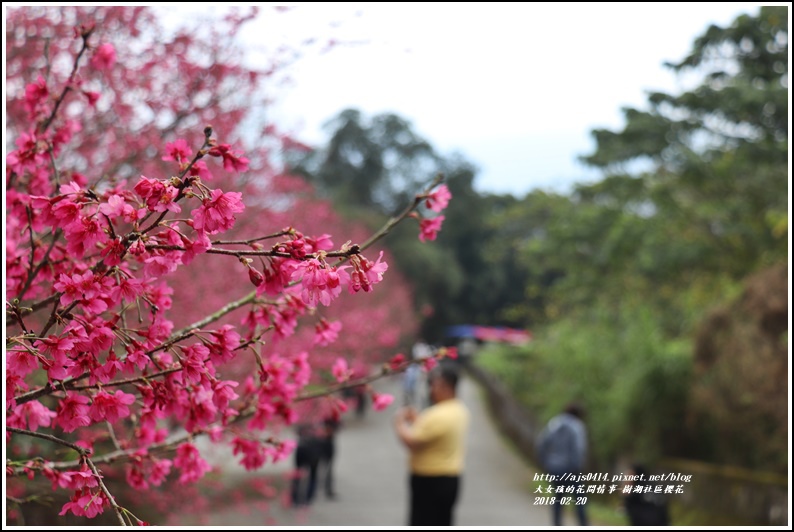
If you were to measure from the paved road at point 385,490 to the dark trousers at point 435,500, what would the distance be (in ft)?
9.11

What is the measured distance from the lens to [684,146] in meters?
9.88

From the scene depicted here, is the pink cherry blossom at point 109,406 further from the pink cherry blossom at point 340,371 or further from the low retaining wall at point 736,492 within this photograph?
the low retaining wall at point 736,492

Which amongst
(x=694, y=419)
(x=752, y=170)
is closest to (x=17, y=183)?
(x=694, y=419)

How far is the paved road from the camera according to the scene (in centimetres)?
752

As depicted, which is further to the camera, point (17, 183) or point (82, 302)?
point (17, 183)

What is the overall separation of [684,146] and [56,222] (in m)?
9.52

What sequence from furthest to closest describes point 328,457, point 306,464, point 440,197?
point 328,457
point 306,464
point 440,197

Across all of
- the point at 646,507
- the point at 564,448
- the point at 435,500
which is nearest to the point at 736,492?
the point at 564,448

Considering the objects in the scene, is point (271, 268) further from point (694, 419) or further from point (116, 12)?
point (694, 419)

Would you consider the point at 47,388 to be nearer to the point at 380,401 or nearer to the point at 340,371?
the point at 340,371

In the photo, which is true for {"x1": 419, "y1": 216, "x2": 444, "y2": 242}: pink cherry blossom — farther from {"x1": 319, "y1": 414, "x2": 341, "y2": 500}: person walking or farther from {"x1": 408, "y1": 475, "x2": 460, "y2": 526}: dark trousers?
{"x1": 319, "y1": 414, "x2": 341, "y2": 500}: person walking

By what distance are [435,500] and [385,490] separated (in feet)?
19.3

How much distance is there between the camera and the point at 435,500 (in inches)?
157

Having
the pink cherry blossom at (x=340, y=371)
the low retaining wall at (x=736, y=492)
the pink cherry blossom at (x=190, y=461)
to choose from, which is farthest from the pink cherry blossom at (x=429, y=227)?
the low retaining wall at (x=736, y=492)
